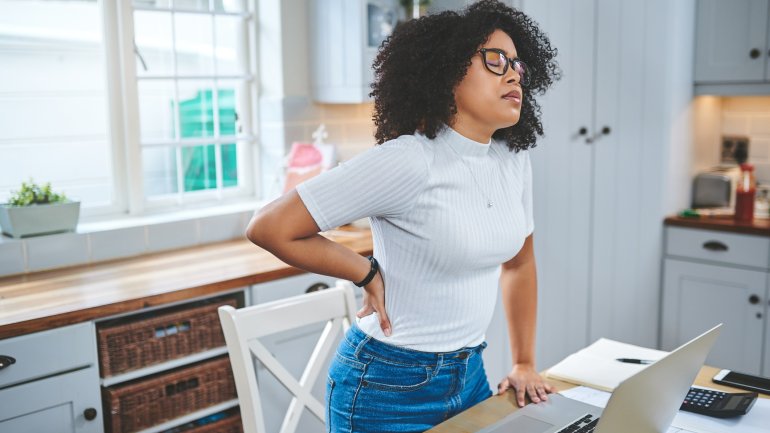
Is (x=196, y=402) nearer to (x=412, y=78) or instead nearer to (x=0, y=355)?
(x=0, y=355)

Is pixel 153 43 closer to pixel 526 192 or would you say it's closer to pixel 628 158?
pixel 526 192

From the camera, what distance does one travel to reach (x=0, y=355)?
195 cm

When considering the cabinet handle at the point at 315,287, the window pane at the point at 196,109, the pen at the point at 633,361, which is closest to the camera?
the pen at the point at 633,361

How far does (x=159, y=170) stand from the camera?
3061mm

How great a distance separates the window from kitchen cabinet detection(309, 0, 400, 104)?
0.95 ft

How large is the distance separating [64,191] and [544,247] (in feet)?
6.06

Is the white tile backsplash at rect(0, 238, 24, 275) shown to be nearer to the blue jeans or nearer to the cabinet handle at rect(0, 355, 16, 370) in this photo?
the cabinet handle at rect(0, 355, 16, 370)

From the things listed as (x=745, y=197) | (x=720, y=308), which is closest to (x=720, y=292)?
(x=720, y=308)

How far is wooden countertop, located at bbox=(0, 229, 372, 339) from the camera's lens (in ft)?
6.78

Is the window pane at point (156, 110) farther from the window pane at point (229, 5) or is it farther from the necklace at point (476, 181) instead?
the necklace at point (476, 181)

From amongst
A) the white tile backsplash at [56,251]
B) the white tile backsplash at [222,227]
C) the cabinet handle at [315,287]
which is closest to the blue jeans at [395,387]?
the cabinet handle at [315,287]

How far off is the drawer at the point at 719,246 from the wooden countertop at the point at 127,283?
60.7 inches

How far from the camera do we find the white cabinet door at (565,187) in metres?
3.12

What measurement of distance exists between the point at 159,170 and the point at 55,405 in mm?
1210
